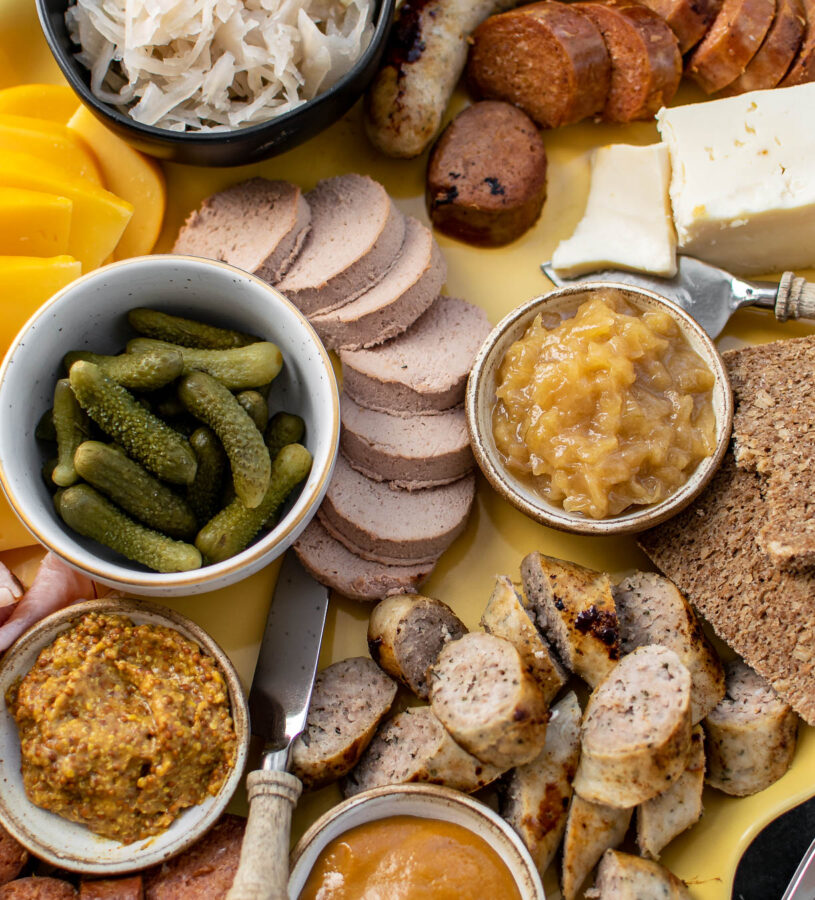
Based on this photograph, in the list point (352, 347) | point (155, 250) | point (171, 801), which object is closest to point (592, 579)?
point (352, 347)

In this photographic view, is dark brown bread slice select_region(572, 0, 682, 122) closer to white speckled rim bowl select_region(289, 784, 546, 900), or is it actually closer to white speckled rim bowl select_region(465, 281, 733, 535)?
white speckled rim bowl select_region(465, 281, 733, 535)

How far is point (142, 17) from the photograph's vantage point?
122 inches

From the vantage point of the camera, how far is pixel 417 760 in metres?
2.98

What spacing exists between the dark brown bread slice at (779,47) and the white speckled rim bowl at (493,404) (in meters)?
1.09

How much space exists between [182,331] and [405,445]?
824mm

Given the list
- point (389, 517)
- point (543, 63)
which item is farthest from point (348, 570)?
point (543, 63)

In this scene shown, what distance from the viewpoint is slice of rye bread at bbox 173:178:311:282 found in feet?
10.9

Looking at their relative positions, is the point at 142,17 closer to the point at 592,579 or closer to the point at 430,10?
the point at 430,10

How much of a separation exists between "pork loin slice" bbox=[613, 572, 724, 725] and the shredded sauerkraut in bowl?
2.00m

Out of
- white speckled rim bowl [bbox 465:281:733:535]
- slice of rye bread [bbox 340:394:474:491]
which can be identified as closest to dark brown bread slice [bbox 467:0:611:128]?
white speckled rim bowl [bbox 465:281:733:535]

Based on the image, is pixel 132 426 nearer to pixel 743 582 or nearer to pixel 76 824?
pixel 76 824

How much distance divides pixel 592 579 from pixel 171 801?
1462 millimetres

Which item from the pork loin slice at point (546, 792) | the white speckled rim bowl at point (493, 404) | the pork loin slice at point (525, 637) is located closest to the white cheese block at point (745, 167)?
the white speckled rim bowl at point (493, 404)

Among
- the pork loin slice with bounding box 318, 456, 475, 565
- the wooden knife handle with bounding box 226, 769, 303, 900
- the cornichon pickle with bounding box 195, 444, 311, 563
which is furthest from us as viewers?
the pork loin slice with bounding box 318, 456, 475, 565
